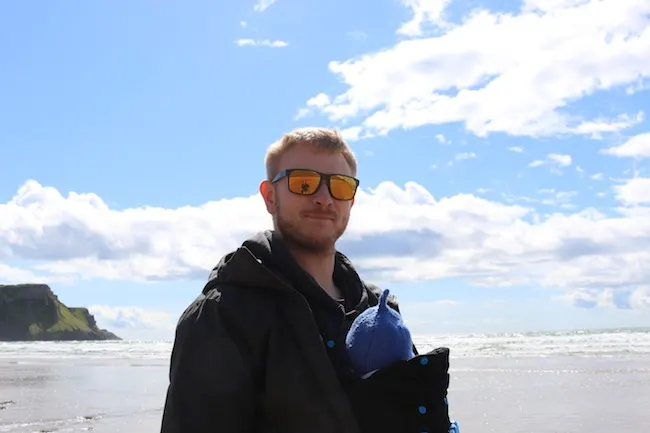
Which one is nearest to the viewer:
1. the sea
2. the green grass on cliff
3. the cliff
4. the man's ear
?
the man's ear

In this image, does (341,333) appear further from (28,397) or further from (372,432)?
(28,397)

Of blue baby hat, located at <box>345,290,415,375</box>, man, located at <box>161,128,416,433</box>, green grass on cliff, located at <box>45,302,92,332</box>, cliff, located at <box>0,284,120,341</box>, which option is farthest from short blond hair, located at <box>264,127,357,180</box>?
green grass on cliff, located at <box>45,302,92,332</box>

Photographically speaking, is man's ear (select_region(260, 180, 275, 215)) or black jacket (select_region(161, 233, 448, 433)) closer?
black jacket (select_region(161, 233, 448, 433))

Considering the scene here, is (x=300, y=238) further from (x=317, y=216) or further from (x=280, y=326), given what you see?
(x=280, y=326)

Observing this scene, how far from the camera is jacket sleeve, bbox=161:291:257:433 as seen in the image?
1732mm

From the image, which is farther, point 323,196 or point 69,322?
point 69,322

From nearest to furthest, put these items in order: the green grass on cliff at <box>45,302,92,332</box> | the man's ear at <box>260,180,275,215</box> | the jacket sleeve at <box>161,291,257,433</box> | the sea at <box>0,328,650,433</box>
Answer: the jacket sleeve at <box>161,291,257,433</box> → the man's ear at <box>260,180,275,215</box> → the sea at <box>0,328,650,433</box> → the green grass on cliff at <box>45,302,92,332</box>

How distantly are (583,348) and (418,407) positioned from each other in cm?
2236

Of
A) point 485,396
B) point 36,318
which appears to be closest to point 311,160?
point 485,396

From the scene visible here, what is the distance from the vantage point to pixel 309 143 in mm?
2133

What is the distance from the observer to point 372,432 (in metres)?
1.80

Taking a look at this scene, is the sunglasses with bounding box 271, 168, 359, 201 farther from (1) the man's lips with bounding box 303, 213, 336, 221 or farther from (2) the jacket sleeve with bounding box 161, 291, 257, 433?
(2) the jacket sleeve with bounding box 161, 291, 257, 433

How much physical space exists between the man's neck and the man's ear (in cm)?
17

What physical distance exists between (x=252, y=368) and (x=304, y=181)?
60cm
